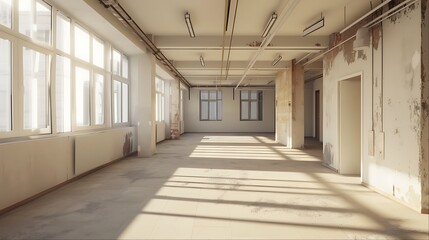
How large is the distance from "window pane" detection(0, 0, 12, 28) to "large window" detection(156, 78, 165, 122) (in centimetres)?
951

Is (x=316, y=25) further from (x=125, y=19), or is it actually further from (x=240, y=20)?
(x=125, y=19)

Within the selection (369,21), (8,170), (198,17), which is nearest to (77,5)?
(198,17)

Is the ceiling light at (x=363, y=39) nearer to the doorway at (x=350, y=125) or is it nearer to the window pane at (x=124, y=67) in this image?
the doorway at (x=350, y=125)

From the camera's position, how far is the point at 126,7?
552cm

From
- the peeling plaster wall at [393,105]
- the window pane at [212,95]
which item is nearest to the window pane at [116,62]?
the peeling plaster wall at [393,105]

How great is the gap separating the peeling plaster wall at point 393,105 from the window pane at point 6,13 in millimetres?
5114

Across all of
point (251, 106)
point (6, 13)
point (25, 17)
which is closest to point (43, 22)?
point (25, 17)

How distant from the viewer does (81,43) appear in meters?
6.14

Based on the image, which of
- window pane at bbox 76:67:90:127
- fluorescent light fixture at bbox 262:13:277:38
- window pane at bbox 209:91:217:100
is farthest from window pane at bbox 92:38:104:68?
window pane at bbox 209:91:217:100

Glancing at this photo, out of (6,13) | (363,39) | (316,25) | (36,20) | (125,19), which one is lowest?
(363,39)

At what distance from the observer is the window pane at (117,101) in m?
8.05

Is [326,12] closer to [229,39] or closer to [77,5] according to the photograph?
[229,39]

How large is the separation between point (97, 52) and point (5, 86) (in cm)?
328

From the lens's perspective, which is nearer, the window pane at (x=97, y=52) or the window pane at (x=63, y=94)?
the window pane at (x=63, y=94)
